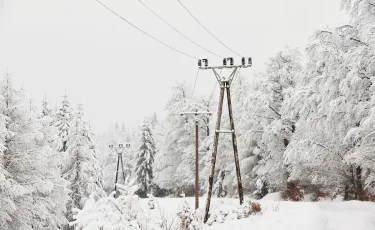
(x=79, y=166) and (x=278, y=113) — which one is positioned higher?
(x=278, y=113)

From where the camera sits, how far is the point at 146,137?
44.7m

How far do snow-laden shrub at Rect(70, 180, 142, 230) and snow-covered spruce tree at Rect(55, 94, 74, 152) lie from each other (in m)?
23.6

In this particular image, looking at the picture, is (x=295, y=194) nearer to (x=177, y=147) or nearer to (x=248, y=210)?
(x=248, y=210)

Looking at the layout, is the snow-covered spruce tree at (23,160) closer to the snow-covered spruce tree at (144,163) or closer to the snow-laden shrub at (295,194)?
the snow-laden shrub at (295,194)

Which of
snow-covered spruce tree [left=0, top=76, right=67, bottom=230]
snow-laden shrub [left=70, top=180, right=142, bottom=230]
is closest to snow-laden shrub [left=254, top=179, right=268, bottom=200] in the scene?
snow-covered spruce tree [left=0, top=76, right=67, bottom=230]

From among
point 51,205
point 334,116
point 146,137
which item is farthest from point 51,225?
point 146,137

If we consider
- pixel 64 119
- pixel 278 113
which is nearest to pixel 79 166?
pixel 64 119

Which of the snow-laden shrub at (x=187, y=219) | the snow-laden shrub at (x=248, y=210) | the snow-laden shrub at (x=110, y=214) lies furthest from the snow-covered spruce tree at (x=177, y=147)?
the snow-laden shrub at (x=110, y=214)

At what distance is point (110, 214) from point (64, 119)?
26389 millimetres

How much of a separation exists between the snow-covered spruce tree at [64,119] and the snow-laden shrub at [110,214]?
2363 centimetres

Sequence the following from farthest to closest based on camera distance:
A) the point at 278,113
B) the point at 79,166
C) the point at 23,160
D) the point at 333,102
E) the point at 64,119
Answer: the point at 64,119 < the point at 79,166 < the point at 278,113 < the point at 23,160 < the point at 333,102

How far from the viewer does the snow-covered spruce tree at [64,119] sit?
28.7 meters

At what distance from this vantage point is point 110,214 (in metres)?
5.17

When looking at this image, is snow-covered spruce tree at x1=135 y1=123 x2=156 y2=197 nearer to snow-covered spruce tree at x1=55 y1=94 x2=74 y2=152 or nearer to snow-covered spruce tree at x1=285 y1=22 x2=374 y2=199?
snow-covered spruce tree at x1=55 y1=94 x2=74 y2=152
